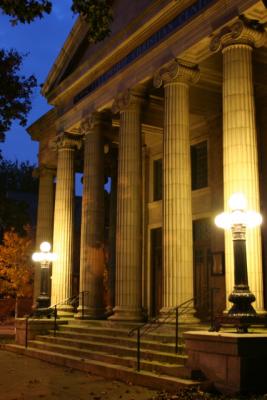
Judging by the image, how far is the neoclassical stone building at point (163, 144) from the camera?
14586 mm

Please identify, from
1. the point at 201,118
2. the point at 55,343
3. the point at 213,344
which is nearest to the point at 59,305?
the point at 55,343

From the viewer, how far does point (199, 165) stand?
2386 centimetres

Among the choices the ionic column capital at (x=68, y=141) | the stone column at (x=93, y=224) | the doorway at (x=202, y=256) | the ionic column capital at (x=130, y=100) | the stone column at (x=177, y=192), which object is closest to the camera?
the stone column at (x=177, y=192)

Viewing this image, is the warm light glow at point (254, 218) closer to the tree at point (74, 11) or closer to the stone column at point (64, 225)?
the tree at point (74, 11)

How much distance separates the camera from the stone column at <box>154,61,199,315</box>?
15961 mm

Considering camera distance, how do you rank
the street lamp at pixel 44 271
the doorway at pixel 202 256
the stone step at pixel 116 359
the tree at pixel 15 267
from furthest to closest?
the tree at pixel 15 267 → the doorway at pixel 202 256 → the street lamp at pixel 44 271 → the stone step at pixel 116 359

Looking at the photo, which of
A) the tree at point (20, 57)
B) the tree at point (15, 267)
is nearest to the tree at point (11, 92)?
the tree at point (20, 57)

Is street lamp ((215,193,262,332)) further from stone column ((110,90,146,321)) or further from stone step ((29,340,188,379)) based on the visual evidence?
stone column ((110,90,146,321))

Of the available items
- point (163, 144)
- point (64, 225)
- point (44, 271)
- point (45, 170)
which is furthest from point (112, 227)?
point (163, 144)

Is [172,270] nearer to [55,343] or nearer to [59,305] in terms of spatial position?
[55,343]

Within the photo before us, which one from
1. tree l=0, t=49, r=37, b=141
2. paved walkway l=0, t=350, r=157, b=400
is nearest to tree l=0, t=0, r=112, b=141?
tree l=0, t=49, r=37, b=141

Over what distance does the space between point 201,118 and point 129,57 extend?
4848mm

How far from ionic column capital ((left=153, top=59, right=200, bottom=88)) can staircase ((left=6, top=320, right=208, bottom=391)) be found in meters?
7.60

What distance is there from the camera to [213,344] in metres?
10.8
